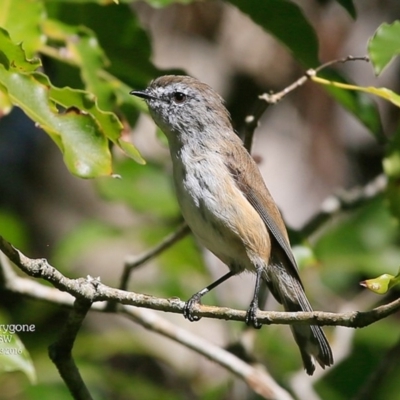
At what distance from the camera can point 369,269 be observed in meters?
5.05

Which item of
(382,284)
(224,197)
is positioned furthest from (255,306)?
(382,284)

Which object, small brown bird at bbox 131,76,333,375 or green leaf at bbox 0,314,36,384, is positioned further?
small brown bird at bbox 131,76,333,375

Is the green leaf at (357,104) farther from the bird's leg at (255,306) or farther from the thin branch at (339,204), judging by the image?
the thin branch at (339,204)

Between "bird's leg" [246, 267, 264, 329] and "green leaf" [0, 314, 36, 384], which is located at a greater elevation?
"bird's leg" [246, 267, 264, 329]

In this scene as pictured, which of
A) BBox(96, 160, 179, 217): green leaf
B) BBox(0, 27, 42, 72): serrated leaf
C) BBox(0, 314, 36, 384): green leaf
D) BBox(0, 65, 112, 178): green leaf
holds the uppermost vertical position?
BBox(96, 160, 179, 217): green leaf

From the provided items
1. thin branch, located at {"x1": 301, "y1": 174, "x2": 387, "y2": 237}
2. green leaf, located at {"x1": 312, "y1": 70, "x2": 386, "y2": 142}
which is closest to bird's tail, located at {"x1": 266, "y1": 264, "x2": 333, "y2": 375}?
thin branch, located at {"x1": 301, "y1": 174, "x2": 387, "y2": 237}

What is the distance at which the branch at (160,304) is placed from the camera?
2.33 m

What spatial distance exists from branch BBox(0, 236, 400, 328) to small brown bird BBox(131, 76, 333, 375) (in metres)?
0.91

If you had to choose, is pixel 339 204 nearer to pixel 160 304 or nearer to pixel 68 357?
pixel 160 304

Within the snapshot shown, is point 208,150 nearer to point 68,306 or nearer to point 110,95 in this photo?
point 110,95

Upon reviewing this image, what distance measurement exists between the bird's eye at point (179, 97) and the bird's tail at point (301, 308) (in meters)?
1.04

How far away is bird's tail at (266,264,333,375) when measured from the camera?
4.00 metres

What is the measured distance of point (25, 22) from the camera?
324 cm

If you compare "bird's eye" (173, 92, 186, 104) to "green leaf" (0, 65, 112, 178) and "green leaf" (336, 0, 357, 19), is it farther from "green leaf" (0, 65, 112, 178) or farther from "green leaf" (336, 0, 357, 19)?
"green leaf" (0, 65, 112, 178)
